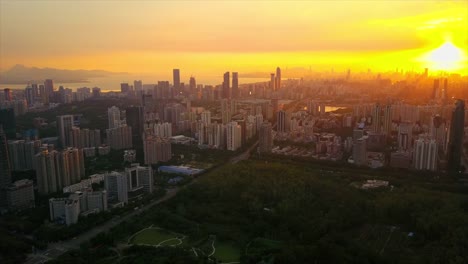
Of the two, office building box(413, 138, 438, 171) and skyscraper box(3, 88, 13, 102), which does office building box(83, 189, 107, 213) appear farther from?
skyscraper box(3, 88, 13, 102)

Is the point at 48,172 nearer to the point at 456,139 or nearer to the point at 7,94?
the point at 456,139

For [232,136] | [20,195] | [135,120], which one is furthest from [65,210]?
[135,120]

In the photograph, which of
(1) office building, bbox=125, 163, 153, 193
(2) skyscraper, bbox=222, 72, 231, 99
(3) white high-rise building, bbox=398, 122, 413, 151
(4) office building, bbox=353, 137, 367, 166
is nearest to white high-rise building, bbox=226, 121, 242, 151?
(4) office building, bbox=353, 137, 367, 166

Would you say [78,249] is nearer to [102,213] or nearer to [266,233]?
[102,213]

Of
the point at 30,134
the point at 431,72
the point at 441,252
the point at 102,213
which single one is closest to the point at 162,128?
the point at 30,134

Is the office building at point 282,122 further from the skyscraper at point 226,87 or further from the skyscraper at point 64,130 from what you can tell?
the skyscraper at point 226,87
